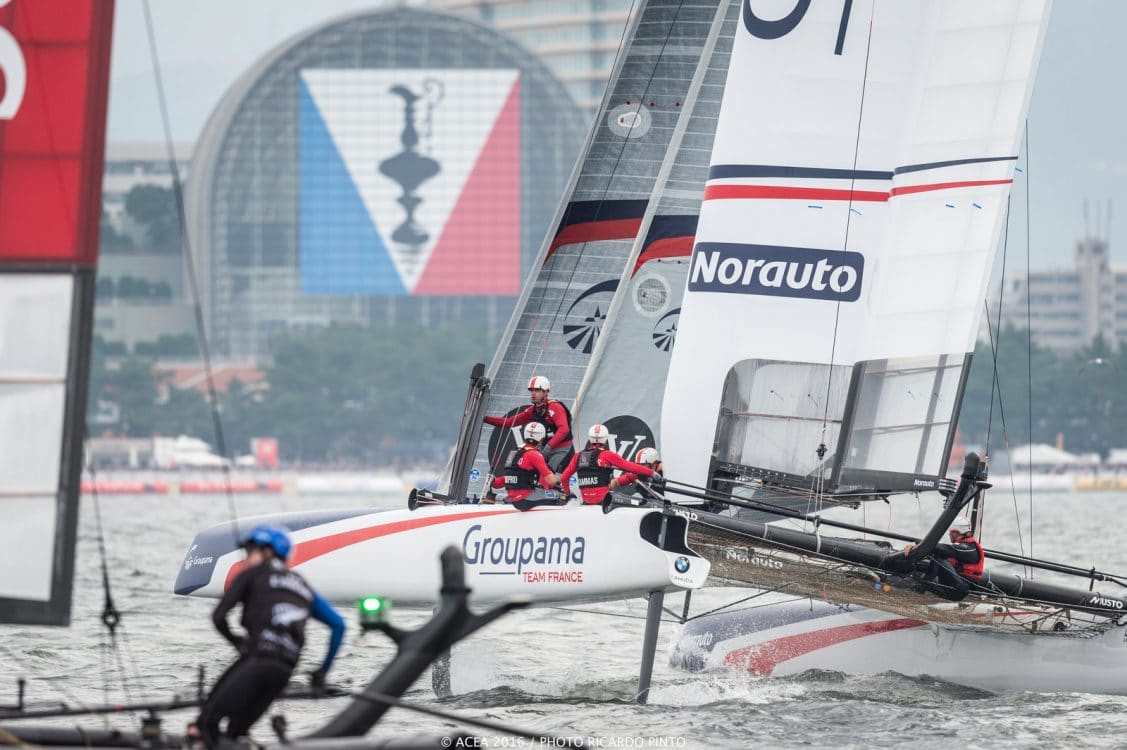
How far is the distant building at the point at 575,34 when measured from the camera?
134875 mm

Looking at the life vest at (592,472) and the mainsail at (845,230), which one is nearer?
the life vest at (592,472)

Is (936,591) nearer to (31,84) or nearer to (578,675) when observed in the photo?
(578,675)

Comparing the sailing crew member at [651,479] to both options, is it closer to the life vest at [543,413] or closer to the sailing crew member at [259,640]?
the life vest at [543,413]

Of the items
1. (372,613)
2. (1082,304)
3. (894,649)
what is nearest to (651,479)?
(894,649)

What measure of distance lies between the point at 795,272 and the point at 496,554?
8.77 ft

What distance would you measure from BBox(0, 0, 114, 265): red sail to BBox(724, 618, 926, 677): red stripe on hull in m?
6.41

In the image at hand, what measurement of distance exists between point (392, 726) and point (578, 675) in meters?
2.38

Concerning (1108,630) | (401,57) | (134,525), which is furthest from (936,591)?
(401,57)

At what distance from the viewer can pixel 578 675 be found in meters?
11.9

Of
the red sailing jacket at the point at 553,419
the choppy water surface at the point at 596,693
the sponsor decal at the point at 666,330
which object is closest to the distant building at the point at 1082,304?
the choppy water surface at the point at 596,693

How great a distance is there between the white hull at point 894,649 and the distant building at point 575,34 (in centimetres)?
12400

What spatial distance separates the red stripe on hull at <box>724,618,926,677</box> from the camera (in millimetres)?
11438

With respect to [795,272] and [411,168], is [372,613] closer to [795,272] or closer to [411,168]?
[795,272]

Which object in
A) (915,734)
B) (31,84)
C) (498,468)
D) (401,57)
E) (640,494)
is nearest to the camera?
(31,84)
